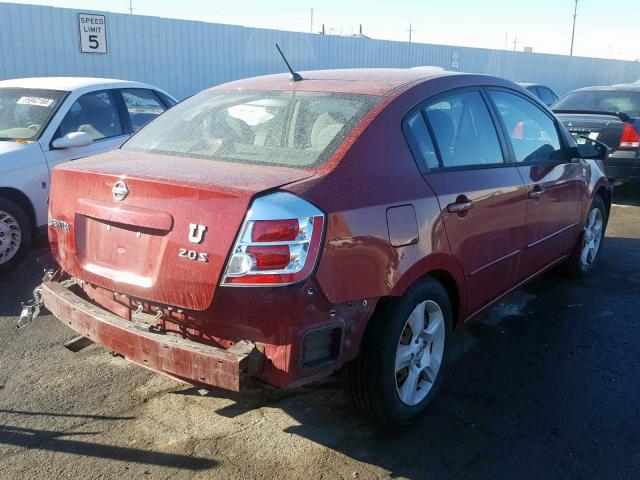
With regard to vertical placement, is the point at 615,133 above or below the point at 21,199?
above

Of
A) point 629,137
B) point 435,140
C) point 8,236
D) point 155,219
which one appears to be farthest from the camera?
point 629,137

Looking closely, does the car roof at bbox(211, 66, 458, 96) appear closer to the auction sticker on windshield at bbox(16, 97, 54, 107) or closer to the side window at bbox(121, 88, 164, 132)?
the auction sticker on windshield at bbox(16, 97, 54, 107)

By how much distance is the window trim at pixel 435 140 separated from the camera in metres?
3.12

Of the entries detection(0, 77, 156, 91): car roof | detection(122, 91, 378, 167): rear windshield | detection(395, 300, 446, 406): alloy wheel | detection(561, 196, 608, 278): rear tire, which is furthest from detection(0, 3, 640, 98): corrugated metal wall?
detection(395, 300, 446, 406): alloy wheel

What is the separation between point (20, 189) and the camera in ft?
18.2

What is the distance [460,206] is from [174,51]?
14879mm

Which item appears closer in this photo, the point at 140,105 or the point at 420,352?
the point at 420,352

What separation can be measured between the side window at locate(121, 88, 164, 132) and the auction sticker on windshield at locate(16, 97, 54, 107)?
2.85ft

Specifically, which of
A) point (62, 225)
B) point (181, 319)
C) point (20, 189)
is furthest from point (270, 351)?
point (20, 189)

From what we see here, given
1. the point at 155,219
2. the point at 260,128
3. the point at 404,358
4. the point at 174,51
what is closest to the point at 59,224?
the point at 155,219

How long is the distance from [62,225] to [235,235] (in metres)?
1.16

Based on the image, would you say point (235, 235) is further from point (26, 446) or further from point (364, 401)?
point (26, 446)

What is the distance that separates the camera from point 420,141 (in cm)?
321

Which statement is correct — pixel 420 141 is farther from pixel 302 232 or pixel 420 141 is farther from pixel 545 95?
pixel 545 95
